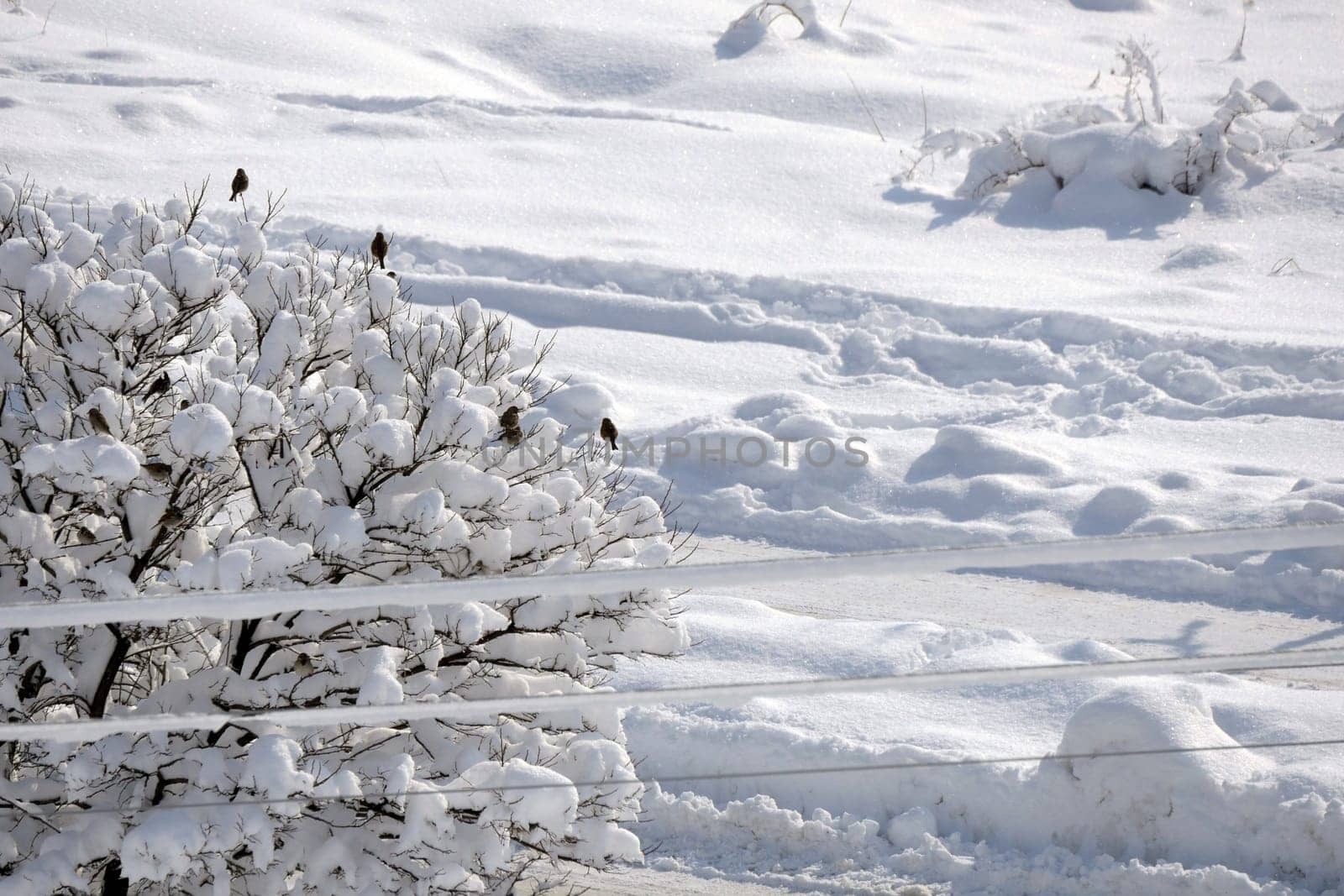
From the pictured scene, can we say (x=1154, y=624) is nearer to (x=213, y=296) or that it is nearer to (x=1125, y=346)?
(x=1125, y=346)

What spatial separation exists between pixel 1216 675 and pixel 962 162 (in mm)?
11204

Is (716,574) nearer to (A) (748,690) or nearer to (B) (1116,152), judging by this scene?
(A) (748,690)

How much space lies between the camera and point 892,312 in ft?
40.0

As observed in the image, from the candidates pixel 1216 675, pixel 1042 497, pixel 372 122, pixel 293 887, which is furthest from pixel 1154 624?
pixel 372 122

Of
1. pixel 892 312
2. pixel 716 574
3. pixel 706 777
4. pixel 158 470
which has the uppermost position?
pixel 716 574

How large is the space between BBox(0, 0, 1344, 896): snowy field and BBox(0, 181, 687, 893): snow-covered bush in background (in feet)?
5.19

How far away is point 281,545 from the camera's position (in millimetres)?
3982

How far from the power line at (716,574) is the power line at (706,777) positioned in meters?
1.29

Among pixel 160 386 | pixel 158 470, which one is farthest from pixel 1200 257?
pixel 158 470

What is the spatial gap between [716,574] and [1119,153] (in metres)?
13.6

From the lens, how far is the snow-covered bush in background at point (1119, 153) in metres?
14.7

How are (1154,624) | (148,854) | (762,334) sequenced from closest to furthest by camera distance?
(148,854) → (1154,624) → (762,334)

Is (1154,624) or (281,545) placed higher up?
(281,545)

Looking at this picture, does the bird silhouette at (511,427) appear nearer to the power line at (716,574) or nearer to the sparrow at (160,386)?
the sparrow at (160,386)
